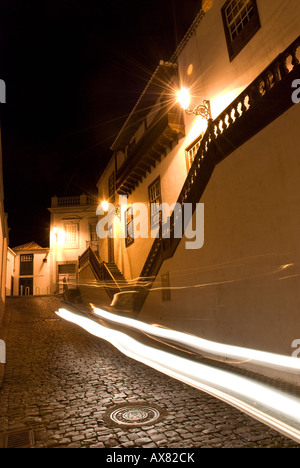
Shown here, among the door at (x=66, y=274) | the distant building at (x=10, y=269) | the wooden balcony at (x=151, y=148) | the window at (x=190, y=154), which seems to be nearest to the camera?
the window at (x=190, y=154)

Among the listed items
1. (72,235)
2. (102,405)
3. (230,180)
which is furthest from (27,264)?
(102,405)

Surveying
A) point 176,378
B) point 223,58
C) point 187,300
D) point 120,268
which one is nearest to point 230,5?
point 223,58

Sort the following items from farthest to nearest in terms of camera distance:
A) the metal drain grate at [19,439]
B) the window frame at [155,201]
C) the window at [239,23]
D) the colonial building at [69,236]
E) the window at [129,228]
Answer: the colonial building at [69,236] → the window at [129,228] → the window frame at [155,201] → the window at [239,23] → the metal drain grate at [19,439]

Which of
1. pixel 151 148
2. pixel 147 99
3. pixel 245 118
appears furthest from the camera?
pixel 147 99

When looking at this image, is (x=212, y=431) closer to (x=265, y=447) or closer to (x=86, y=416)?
(x=265, y=447)

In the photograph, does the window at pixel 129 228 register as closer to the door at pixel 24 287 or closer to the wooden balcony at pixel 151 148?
the wooden balcony at pixel 151 148

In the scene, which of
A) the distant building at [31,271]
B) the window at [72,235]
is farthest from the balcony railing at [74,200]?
the distant building at [31,271]

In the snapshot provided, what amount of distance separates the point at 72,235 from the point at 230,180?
28.2 m

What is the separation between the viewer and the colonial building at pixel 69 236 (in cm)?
3319

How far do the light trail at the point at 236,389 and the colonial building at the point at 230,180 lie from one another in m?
1.55

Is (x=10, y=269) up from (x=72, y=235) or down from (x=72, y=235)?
down

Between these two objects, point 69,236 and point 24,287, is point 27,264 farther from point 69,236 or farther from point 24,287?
point 69,236

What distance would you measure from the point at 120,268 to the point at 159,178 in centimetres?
831

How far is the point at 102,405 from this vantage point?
17.0ft
